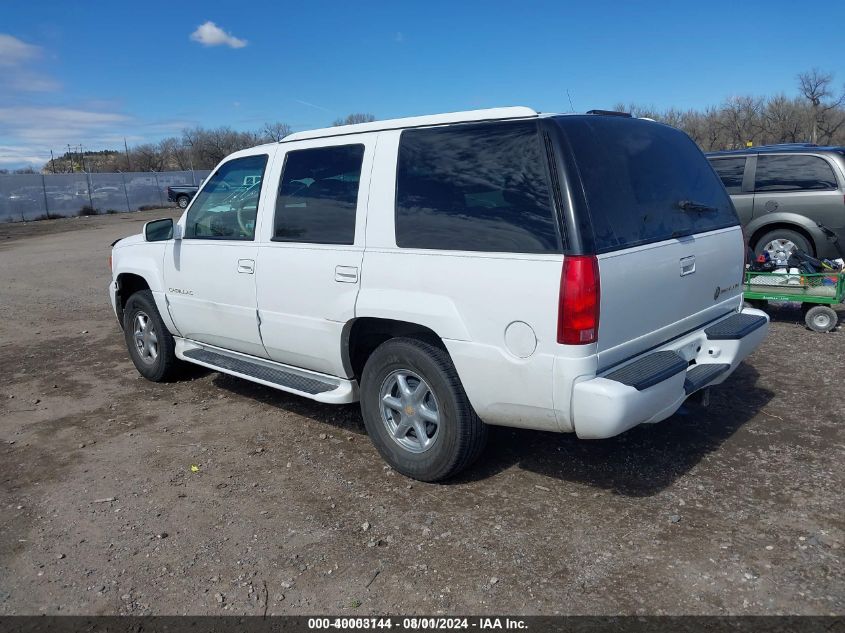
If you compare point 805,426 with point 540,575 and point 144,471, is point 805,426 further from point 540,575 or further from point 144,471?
point 144,471

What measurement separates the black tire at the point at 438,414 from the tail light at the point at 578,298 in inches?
31.1

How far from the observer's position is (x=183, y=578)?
10.9 ft

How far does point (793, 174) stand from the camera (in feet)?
29.3

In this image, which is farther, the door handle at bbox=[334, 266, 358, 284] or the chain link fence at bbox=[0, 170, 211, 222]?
the chain link fence at bbox=[0, 170, 211, 222]

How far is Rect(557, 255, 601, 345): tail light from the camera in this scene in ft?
10.7

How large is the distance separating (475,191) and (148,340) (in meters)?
A: 3.99

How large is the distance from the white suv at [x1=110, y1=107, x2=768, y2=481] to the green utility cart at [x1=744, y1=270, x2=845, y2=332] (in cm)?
318

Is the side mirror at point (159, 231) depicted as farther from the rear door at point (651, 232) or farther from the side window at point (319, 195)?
the rear door at point (651, 232)

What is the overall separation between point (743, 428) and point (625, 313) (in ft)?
6.38

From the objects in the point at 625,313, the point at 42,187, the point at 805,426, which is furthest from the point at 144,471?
the point at 42,187

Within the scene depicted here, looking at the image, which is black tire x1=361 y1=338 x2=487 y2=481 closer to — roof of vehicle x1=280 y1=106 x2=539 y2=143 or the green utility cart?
roof of vehicle x1=280 y1=106 x2=539 y2=143

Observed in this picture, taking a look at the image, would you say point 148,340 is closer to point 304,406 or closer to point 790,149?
point 304,406

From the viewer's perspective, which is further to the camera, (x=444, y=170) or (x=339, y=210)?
(x=339, y=210)

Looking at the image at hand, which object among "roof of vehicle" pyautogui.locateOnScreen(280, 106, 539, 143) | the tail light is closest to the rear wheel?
"roof of vehicle" pyautogui.locateOnScreen(280, 106, 539, 143)
